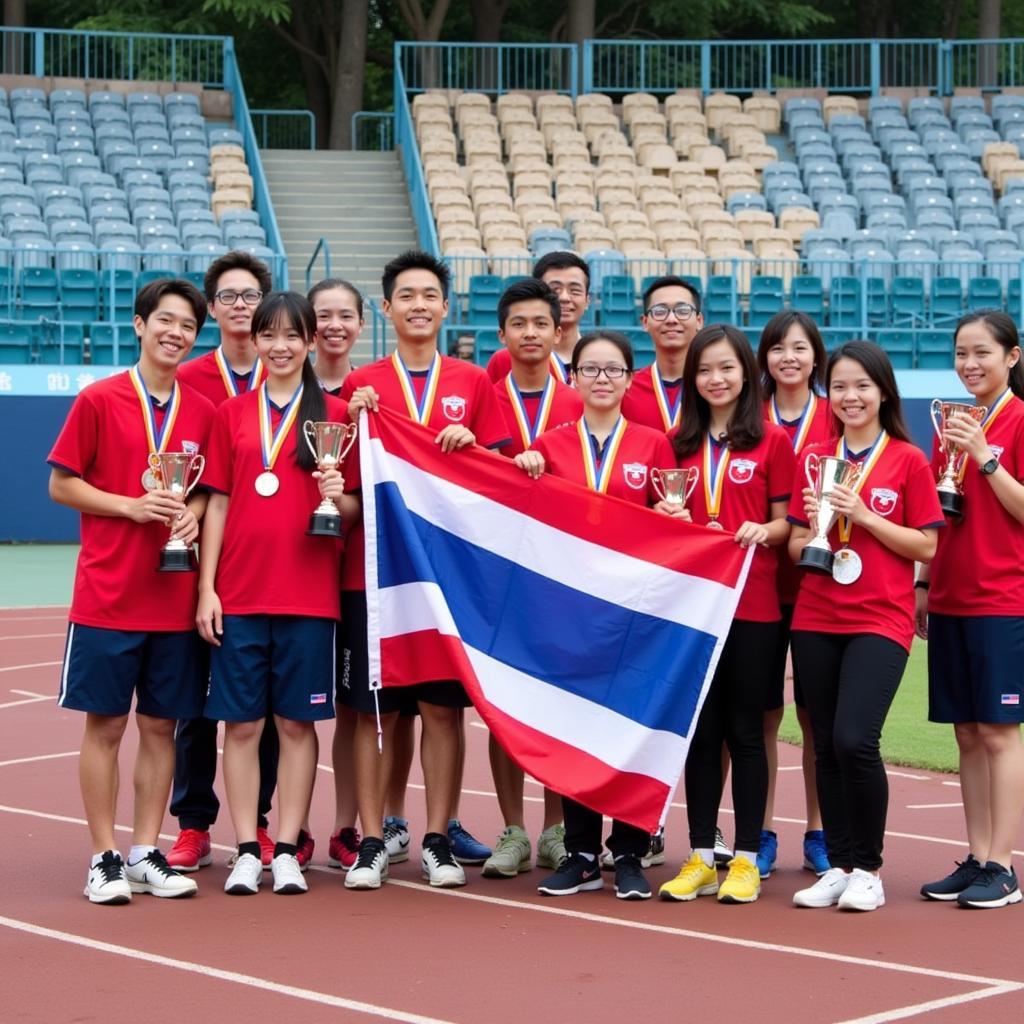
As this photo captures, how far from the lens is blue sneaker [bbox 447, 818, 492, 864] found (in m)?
7.12

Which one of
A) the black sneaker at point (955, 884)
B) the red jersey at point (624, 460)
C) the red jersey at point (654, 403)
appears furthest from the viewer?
the red jersey at point (654, 403)

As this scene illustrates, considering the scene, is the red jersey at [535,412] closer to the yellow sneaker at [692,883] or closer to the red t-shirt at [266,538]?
the red t-shirt at [266,538]

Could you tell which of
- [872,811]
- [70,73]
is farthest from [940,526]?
[70,73]

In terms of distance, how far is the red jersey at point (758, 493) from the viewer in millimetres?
6516

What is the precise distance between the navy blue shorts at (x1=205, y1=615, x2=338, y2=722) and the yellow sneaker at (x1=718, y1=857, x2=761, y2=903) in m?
1.60

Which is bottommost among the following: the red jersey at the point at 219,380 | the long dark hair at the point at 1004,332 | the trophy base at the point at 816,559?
the trophy base at the point at 816,559

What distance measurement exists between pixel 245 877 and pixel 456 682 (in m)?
1.10

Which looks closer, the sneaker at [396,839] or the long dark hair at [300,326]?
the long dark hair at [300,326]

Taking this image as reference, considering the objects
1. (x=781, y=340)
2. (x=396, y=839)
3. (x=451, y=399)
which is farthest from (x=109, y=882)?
(x=781, y=340)

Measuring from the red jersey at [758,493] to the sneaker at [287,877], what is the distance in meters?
1.91

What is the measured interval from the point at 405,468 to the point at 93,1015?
8.25ft

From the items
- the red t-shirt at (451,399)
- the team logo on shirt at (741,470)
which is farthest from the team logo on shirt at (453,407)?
the team logo on shirt at (741,470)

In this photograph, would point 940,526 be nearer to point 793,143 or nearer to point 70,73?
point 793,143

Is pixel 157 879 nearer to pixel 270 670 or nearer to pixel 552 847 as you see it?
pixel 270 670
